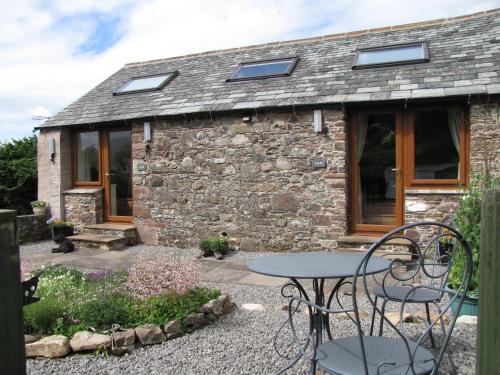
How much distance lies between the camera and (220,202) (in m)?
8.36

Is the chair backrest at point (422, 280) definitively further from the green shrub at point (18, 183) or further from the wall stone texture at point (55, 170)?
the green shrub at point (18, 183)

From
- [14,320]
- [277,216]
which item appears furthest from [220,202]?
[14,320]

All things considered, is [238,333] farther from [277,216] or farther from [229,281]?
[277,216]

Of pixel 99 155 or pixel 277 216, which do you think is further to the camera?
pixel 99 155

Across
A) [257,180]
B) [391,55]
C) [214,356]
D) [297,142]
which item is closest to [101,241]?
[257,180]

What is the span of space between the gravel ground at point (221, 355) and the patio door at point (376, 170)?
3.72 m

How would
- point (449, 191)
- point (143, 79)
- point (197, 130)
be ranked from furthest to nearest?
1. point (143, 79)
2. point (197, 130)
3. point (449, 191)

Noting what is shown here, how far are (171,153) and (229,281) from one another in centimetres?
370

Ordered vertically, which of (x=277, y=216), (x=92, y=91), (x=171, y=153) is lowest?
(x=277, y=216)

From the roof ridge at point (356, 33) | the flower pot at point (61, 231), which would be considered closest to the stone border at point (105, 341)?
the flower pot at point (61, 231)

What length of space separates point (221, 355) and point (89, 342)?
109 centimetres

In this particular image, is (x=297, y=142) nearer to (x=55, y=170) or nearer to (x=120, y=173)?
(x=120, y=173)

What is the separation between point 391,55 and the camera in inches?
326

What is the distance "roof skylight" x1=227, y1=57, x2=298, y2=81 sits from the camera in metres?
8.84
